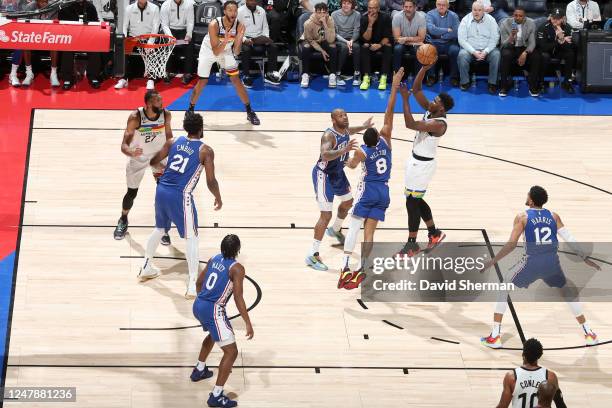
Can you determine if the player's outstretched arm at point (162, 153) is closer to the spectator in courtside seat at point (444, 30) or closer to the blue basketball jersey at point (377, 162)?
the blue basketball jersey at point (377, 162)

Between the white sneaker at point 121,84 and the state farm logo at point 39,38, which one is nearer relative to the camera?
the state farm logo at point 39,38

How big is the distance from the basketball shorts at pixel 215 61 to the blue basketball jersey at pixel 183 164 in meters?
5.40

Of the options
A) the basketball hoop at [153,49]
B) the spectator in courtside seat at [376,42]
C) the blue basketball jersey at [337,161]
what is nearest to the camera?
the blue basketball jersey at [337,161]

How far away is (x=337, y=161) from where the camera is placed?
467 inches

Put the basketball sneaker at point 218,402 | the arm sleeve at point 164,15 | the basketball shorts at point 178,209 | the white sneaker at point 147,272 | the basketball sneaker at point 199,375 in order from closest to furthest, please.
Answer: the basketball sneaker at point 218,402, the basketball sneaker at point 199,375, the basketball shorts at point 178,209, the white sneaker at point 147,272, the arm sleeve at point 164,15

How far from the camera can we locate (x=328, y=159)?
11.5 metres

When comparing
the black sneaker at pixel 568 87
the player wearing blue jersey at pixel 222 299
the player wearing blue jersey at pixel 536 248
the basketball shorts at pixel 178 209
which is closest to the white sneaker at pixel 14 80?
the basketball shorts at pixel 178 209

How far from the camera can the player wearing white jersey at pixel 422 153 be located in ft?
38.2

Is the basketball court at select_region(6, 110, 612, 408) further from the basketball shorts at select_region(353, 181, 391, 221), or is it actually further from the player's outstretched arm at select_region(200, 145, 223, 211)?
the player's outstretched arm at select_region(200, 145, 223, 211)

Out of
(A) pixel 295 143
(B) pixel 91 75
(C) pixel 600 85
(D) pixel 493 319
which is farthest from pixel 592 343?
(B) pixel 91 75

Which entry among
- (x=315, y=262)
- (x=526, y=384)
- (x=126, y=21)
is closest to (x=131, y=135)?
(x=315, y=262)

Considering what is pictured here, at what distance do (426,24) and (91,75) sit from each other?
5.62m

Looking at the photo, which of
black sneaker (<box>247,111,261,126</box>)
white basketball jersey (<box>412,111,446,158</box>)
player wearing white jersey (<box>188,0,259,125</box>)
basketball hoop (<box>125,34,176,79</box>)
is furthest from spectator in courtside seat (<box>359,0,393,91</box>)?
white basketball jersey (<box>412,111,446,158</box>)

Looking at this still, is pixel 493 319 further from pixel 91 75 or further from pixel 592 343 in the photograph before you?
pixel 91 75
